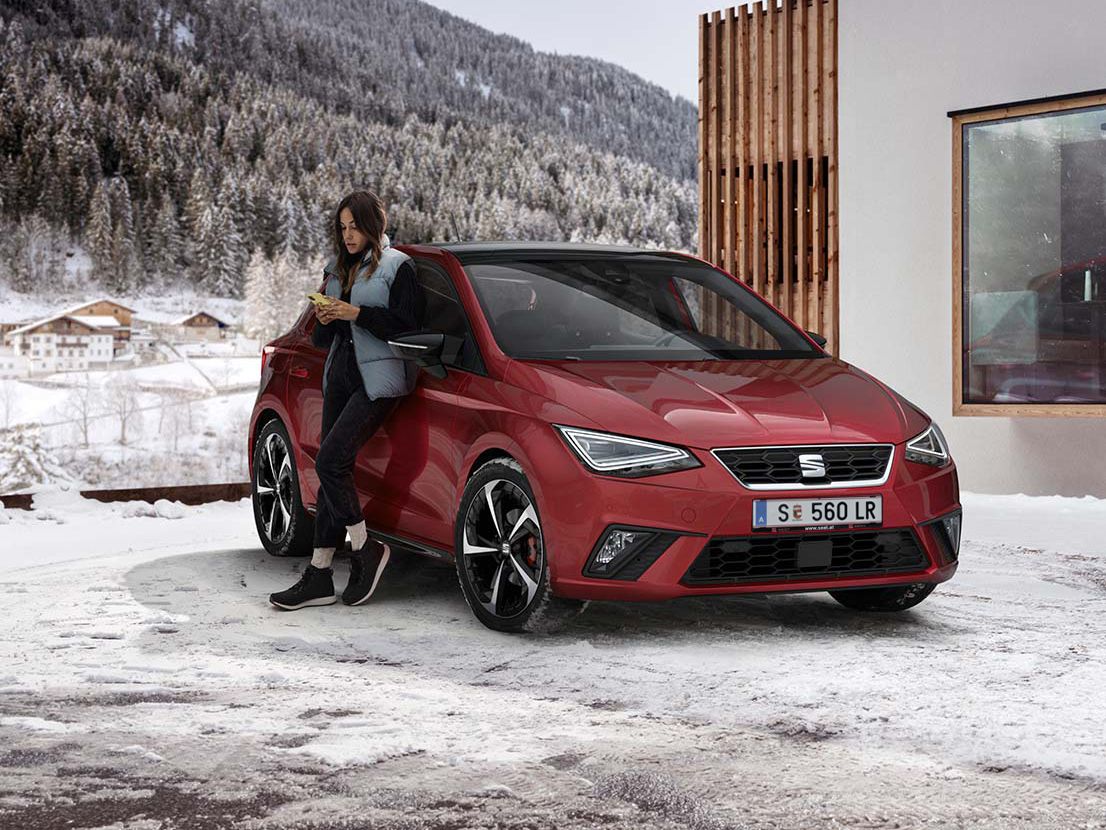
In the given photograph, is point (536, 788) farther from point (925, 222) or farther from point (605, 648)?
point (925, 222)

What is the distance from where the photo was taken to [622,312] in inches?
269

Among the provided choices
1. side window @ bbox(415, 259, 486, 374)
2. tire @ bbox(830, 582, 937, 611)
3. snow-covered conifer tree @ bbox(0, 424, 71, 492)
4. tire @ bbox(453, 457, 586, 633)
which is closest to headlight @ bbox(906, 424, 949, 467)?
tire @ bbox(830, 582, 937, 611)

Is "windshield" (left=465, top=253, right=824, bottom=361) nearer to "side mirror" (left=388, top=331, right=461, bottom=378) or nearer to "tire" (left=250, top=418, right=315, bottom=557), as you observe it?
"side mirror" (left=388, top=331, right=461, bottom=378)

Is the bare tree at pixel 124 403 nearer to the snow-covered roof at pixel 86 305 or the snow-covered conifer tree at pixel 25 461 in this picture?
the snow-covered conifer tree at pixel 25 461

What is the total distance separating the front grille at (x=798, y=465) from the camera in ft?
18.6

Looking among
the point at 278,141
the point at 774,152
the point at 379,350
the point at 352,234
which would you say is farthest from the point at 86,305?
the point at 379,350

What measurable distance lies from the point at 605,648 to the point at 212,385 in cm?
1256

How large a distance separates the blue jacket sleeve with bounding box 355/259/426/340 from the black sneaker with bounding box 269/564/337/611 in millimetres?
1094

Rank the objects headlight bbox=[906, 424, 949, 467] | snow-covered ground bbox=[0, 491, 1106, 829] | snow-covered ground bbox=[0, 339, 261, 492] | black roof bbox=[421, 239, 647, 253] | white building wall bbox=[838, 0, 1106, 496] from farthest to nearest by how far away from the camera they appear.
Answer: snow-covered ground bbox=[0, 339, 261, 492]
white building wall bbox=[838, 0, 1106, 496]
black roof bbox=[421, 239, 647, 253]
headlight bbox=[906, 424, 949, 467]
snow-covered ground bbox=[0, 491, 1106, 829]

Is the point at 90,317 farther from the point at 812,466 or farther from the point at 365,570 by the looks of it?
the point at 812,466

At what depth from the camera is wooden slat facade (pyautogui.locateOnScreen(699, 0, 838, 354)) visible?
15078 millimetres

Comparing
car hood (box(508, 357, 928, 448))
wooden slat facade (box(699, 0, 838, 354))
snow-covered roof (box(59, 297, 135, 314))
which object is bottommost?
car hood (box(508, 357, 928, 448))

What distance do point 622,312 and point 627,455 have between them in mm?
1296

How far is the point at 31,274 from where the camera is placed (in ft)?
59.2
